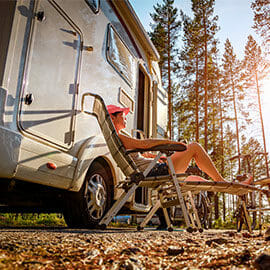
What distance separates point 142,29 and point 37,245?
408cm

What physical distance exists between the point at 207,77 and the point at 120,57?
12.0m

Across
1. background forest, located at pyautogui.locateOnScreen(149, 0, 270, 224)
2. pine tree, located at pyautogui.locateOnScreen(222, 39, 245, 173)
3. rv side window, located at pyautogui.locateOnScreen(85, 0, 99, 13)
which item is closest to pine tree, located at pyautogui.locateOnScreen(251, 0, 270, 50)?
background forest, located at pyautogui.locateOnScreen(149, 0, 270, 224)

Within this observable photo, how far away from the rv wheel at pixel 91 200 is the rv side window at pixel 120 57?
1377 millimetres

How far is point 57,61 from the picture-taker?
2.67 m

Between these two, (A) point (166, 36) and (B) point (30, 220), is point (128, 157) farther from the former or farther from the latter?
(A) point (166, 36)

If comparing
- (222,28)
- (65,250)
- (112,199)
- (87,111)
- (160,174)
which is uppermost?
(222,28)

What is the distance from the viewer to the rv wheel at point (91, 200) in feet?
9.87

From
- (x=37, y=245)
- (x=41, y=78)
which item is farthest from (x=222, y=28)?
(x=37, y=245)

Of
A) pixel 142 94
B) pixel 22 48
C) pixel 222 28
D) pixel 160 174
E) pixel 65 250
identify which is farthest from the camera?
pixel 222 28

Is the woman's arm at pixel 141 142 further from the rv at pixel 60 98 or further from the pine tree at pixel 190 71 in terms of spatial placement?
the pine tree at pixel 190 71

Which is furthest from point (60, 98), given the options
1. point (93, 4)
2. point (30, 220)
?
point (30, 220)

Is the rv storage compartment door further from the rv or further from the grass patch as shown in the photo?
the grass patch

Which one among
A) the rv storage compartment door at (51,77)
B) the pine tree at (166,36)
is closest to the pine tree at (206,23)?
the pine tree at (166,36)

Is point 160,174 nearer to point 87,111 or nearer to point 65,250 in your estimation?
point 87,111
